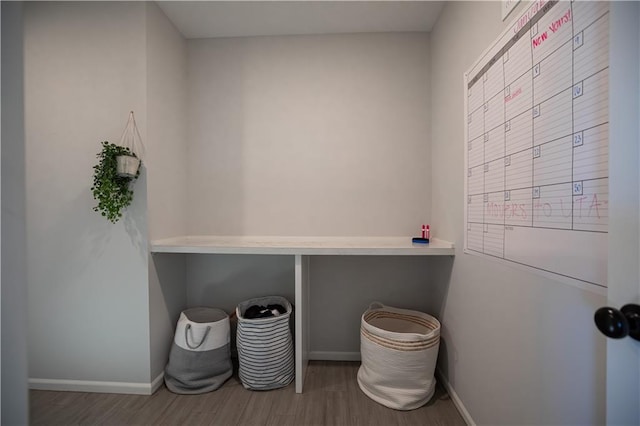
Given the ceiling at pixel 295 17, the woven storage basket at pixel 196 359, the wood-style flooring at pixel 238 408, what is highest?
the ceiling at pixel 295 17

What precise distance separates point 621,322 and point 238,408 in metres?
1.60

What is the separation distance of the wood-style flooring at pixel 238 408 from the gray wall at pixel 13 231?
111 centimetres

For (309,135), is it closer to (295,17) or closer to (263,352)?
(295,17)

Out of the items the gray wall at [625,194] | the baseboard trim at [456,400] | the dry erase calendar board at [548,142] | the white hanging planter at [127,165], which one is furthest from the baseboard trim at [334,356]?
the white hanging planter at [127,165]

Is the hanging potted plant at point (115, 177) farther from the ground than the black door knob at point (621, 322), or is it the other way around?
the hanging potted plant at point (115, 177)

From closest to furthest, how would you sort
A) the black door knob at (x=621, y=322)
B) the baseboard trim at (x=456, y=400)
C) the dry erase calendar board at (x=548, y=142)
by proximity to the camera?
the black door knob at (x=621, y=322) < the dry erase calendar board at (x=548, y=142) < the baseboard trim at (x=456, y=400)

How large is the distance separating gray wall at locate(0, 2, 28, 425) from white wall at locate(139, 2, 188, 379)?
3.64ft

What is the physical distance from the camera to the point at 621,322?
43 centimetres

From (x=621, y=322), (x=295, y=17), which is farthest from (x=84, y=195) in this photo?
(x=621, y=322)

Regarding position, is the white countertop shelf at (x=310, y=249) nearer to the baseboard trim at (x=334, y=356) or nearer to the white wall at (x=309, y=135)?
the white wall at (x=309, y=135)

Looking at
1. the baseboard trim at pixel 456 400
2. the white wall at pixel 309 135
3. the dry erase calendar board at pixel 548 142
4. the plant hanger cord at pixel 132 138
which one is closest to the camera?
the dry erase calendar board at pixel 548 142

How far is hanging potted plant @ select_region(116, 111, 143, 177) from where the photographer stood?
1.36 m

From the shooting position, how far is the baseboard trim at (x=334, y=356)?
6.03 ft

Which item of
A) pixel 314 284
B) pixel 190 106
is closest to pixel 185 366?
pixel 314 284
